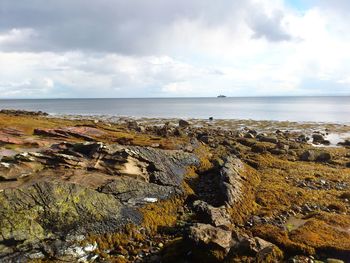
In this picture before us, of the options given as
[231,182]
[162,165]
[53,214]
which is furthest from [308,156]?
[53,214]

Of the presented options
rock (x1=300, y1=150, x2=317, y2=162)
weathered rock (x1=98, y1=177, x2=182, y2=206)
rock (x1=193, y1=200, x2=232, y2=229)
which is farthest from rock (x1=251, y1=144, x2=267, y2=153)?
rock (x1=193, y1=200, x2=232, y2=229)

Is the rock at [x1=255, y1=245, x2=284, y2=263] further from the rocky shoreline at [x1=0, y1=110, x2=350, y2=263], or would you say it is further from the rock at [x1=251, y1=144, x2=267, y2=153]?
the rock at [x1=251, y1=144, x2=267, y2=153]

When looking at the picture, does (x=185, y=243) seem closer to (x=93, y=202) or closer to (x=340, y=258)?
(x=93, y=202)

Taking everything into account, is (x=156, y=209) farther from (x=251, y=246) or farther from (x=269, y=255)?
(x=269, y=255)

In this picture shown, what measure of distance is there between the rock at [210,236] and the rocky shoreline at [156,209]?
0.13 feet

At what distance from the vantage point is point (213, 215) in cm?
1727

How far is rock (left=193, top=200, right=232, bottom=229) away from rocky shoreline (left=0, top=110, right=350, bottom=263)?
62mm

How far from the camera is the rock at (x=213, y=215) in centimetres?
1686

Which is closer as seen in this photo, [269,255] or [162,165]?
[269,255]

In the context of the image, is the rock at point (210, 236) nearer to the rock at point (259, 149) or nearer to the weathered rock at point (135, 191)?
the weathered rock at point (135, 191)

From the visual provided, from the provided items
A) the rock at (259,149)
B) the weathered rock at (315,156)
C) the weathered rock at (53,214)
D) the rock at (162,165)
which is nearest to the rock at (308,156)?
the weathered rock at (315,156)

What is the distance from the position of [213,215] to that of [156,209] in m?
2.93

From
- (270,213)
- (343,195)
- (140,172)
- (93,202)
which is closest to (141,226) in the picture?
(93,202)

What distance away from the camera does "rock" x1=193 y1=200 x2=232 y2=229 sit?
16858 millimetres
